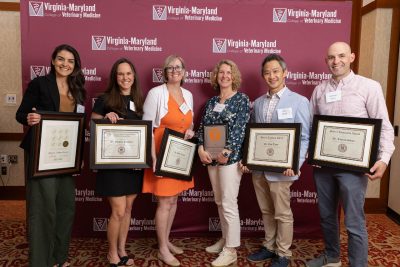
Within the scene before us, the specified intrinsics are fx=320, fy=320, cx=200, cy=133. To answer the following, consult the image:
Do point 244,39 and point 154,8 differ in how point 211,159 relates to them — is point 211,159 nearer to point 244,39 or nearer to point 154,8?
point 244,39

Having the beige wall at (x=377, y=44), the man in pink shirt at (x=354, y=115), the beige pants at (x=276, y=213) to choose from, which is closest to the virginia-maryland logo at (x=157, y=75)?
the beige pants at (x=276, y=213)

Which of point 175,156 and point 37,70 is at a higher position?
point 37,70

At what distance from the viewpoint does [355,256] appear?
92.3 inches

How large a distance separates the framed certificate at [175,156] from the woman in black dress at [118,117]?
8.5 inches

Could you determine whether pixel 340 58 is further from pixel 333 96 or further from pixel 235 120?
pixel 235 120

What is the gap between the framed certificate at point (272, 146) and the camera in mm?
2406

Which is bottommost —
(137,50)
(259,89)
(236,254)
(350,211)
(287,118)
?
(236,254)

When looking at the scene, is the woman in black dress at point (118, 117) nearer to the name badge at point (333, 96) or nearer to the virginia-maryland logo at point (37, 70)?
the virginia-maryland logo at point (37, 70)

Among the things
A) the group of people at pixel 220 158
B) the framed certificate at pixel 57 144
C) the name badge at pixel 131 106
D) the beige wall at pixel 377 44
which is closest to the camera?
the framed certificate at pixel 57 144

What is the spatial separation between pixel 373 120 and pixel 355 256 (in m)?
1.01

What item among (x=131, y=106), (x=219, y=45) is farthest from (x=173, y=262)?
(x=219, y=45)

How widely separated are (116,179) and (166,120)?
615 mm

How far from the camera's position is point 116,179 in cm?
243

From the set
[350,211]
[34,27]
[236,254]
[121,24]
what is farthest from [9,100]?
[350,211]
